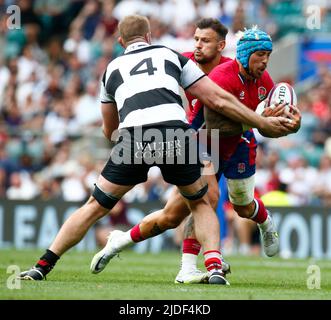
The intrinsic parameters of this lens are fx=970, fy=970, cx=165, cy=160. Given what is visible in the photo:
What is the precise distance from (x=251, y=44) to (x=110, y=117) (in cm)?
142

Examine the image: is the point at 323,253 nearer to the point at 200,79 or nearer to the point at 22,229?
the point at 22,229

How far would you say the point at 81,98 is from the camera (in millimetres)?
19359

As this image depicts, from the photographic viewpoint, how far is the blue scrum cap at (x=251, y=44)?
8625 millimetres


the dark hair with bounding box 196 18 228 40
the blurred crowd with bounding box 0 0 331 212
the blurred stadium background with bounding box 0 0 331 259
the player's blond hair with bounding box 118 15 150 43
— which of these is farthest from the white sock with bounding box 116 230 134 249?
the blurred crowd with bounding box 0 0 331 212

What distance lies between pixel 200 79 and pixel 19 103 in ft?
38.7

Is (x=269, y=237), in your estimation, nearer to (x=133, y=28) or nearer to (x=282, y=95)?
(x=282, y=95)

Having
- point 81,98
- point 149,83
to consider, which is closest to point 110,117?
point 149,83

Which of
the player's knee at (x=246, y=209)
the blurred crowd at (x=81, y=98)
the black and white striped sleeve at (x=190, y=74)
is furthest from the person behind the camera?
the blurred crowd at (x=81, y=98)

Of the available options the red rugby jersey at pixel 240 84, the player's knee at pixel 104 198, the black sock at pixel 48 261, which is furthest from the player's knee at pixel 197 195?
the black sock at pixel 48 261

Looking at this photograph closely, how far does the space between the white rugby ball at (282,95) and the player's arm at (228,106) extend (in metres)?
0.28

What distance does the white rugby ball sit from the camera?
848 centimetres

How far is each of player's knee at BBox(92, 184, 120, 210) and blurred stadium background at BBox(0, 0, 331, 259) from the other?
6499 mm

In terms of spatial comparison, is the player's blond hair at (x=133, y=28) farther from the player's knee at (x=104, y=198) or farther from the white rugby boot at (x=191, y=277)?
the white rugby boot at (x=191, y=277)
